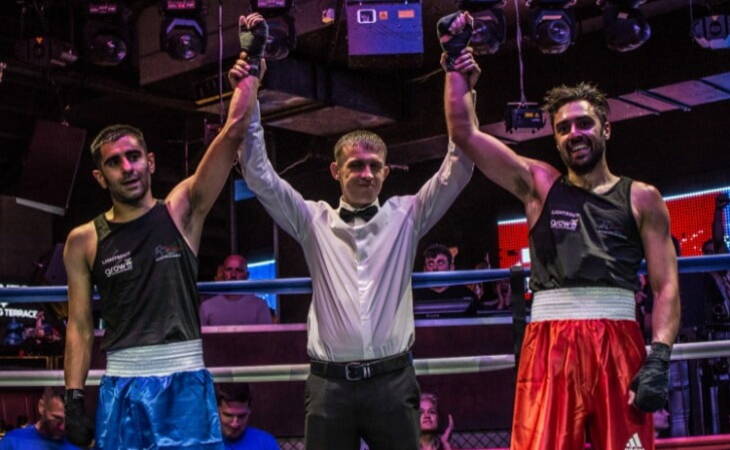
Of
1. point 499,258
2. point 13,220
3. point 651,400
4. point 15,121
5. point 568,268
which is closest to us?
point 651,400

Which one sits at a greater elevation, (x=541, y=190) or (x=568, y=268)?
(x=541, y=190)

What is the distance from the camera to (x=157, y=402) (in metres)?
3.03

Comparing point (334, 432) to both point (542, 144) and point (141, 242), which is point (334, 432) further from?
point (542, 144)

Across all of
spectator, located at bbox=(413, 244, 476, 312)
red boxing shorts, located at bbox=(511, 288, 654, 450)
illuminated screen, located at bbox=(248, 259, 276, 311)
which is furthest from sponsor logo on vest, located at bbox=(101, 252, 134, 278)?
illuminated screen, located at bbox=(248, 259, 276, 311)

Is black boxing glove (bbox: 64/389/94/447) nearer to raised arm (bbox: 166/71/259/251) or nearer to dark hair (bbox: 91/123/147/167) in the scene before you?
raised arm (bbox: 166/71/259/251)

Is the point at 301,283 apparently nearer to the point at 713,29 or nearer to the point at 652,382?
the point at 652,382

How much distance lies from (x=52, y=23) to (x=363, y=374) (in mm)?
7957

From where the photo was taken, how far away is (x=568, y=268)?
9.74 feet

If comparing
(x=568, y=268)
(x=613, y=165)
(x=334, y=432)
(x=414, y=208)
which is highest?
(x=613, y=165)

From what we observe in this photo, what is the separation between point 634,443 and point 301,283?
1188 mm

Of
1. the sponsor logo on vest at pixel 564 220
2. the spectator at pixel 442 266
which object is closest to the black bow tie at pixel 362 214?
the sponsor logo on vest at pixel 564 220

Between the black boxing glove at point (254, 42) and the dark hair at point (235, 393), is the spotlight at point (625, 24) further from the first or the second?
the black boxing glove at point (254, 42)

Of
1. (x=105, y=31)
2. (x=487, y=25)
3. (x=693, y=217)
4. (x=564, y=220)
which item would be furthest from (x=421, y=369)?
(x=693, y=217)

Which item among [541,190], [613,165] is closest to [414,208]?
[541,190]
